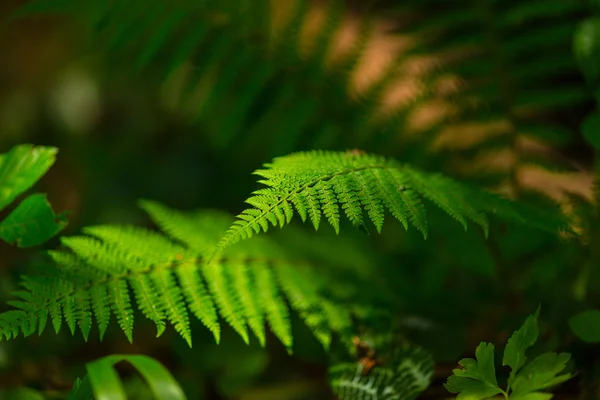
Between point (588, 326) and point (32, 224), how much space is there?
848mm

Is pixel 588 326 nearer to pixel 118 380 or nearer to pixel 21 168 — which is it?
pixel 118 380

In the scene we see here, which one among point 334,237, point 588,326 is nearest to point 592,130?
point 588,326

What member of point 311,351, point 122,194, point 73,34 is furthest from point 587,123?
point 73,34

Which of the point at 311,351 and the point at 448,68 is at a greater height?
the point at 448,68

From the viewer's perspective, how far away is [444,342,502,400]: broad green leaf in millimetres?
783

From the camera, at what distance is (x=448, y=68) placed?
143 centimetres

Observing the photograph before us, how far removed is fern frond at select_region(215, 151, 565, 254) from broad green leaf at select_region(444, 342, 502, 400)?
17 cm

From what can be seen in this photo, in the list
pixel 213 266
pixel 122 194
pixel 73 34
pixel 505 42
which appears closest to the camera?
pixel 213 266

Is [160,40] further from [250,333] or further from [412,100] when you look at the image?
[250,333]

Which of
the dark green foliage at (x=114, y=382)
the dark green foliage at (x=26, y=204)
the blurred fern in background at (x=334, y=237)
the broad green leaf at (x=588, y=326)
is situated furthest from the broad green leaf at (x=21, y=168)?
the broad green leaf at (x=588, y=326)

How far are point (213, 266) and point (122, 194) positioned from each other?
1111 millimetres

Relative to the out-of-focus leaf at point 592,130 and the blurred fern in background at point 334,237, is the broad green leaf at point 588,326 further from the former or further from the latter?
the out-of-focus leaf at point 592,130

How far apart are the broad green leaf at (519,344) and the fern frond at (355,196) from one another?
0.16m

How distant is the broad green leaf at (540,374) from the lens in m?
A: 0.77
